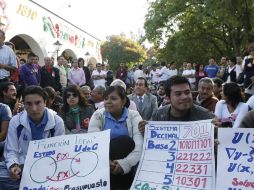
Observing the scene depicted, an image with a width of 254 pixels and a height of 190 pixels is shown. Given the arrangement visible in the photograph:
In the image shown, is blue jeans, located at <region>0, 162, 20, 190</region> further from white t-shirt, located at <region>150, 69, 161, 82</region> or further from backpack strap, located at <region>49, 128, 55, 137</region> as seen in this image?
white t-shirt, located at <region>150, 69, 161, 82</region>

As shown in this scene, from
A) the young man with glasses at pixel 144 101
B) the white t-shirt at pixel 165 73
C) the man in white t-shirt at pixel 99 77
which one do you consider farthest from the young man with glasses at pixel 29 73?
the white t-shirt at pixel 165 73

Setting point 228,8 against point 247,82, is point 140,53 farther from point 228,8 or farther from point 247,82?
point 247,82

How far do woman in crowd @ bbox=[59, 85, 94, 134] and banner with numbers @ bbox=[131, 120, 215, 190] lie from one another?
1.86m

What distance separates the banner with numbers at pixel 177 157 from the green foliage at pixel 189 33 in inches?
787

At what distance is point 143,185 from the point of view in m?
3.08

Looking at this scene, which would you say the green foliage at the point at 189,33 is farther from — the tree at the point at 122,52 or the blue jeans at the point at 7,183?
the tree at the point at 122,52

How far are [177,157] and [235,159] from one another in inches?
18.4

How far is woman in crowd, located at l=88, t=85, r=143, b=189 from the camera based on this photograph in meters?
3.44

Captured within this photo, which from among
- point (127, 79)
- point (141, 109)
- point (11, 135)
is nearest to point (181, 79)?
point (11, 135)

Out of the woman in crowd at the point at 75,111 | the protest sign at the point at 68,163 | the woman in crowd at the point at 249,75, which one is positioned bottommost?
the protest sign at the point at 68,163

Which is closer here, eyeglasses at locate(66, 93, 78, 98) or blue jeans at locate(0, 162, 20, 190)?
blue jeans at locate(0, 162, 20, 190)

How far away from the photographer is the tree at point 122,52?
53.5 m

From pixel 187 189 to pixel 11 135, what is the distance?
67.4 inches

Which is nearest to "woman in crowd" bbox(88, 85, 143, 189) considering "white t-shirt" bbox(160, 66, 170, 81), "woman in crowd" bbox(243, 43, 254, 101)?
"woman in crowd" bbox(243, 43, 254, 101)
